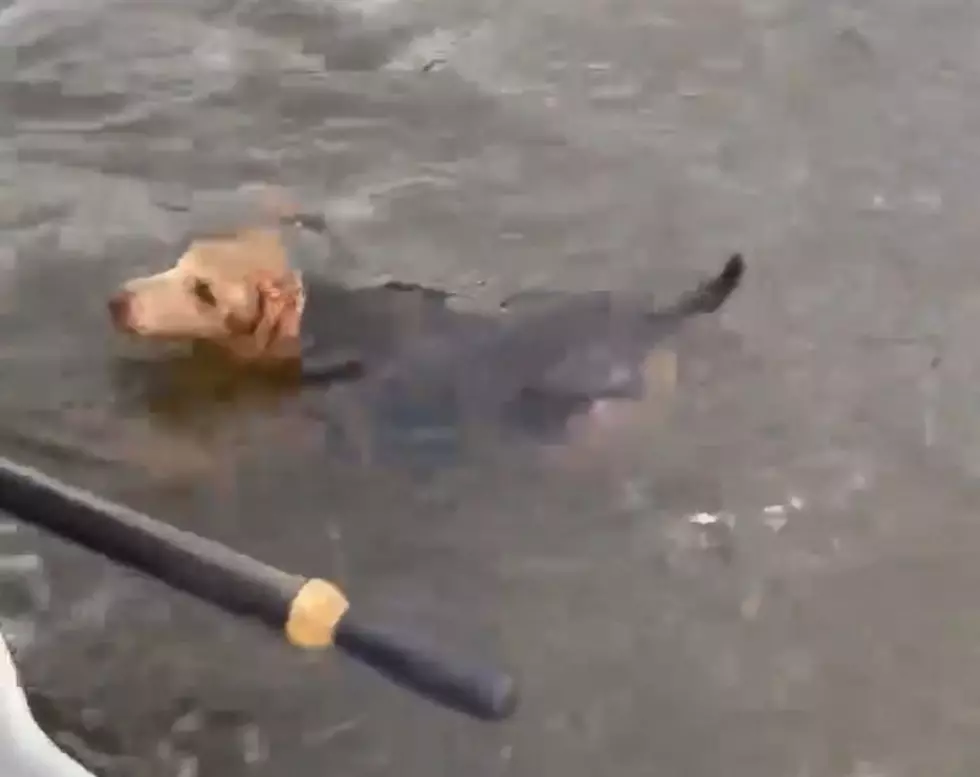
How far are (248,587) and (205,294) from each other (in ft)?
1.18

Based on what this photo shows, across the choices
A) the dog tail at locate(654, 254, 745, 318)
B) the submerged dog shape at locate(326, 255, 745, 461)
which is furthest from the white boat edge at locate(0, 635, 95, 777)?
the dog tail at locate(654, 254, 745, 318)

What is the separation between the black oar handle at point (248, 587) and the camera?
0.52 m

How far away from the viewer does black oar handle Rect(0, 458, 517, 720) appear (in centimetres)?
52

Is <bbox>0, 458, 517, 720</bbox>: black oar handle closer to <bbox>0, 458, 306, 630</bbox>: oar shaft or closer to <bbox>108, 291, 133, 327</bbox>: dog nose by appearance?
<bbox>0, 458, 306, 630</bbox>: oar shaft

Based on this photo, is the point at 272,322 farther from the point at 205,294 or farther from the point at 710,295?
the point at 710,295

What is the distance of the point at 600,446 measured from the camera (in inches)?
32.9

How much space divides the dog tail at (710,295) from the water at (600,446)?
0.06 feet

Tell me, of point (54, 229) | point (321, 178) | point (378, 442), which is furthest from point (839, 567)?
point (54, 229)

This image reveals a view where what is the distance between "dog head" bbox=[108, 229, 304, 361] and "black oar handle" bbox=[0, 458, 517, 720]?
0.30m

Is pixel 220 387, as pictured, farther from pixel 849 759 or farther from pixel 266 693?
pixel 849 759

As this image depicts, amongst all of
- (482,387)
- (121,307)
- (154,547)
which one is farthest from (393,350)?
(154,547)

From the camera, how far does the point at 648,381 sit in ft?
2.85

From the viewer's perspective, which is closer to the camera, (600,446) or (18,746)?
(18,746)

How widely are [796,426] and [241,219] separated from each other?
448 millimetres
